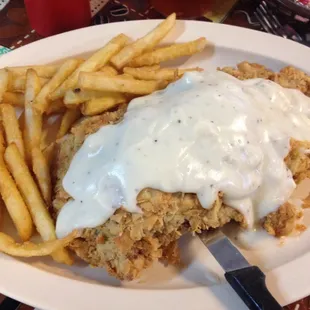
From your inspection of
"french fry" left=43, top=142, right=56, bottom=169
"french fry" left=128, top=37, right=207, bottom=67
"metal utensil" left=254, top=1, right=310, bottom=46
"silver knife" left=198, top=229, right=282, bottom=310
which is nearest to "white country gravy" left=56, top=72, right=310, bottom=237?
"silver knife" left=198, top=229, right=282, bottom=310

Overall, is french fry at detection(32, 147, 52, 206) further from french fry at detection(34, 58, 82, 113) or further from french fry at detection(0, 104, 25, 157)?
french fry at detection(34, 58, 82, 113)

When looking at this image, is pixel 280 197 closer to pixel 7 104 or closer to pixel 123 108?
pixel 123 108

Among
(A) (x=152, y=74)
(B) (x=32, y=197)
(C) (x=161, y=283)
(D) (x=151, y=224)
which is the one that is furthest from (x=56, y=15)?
(C) (x=161, y=283)

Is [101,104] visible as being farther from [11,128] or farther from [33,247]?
[33,247]

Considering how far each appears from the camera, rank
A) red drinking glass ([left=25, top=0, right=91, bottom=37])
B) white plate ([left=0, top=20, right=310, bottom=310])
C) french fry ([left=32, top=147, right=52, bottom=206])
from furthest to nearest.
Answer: red drinking glass ([left=25, top=0, right=91, bottom=37]) < french fry ([left=32, top=147, right=52, bottom=206]) < white plate ([left=0, top=20, right=310, bottom=310])

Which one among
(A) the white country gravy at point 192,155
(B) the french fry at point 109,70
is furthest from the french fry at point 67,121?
(A) the white country gravy at point 192,155

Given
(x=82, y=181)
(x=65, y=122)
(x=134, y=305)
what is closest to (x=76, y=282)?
(x=134, y=305)

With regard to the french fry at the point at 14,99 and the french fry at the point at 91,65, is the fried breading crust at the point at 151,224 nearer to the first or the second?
the french fry at the point at 91,65
